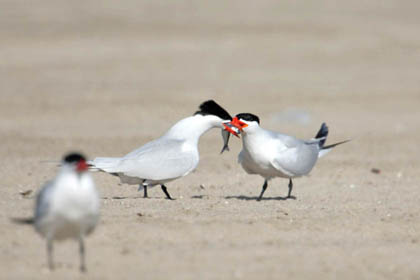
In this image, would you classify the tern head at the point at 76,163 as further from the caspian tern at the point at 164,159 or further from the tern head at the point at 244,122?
the tern head at the point at 244,122

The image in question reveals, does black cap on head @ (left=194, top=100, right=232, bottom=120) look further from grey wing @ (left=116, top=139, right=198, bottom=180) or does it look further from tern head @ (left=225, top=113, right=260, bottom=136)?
grey wing @ (left=116, top=139, right=198, bottom=180)

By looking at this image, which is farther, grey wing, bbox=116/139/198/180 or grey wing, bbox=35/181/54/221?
grey wing, bbox=116/139/198/180

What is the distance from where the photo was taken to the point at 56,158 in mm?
Answer: 11461

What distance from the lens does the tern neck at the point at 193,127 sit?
332 inches

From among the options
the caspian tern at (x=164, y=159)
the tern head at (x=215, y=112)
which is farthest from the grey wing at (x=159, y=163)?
the tern head at (x=215, y=112)

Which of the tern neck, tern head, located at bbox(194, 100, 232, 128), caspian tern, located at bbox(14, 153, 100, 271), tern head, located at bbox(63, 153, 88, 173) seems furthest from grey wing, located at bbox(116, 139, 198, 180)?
tern head, located at bbox(63, 153, 88, 173)

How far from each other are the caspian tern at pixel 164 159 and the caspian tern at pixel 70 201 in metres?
2.89

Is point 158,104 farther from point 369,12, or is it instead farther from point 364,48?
point 369,12

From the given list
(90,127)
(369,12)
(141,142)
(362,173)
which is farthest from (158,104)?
(369,12)

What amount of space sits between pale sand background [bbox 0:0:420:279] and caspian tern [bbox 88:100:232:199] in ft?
0.80

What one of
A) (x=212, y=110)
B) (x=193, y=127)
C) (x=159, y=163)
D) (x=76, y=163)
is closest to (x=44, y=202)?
(x=76, y=163)

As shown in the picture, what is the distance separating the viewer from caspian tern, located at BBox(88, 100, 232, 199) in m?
7.98

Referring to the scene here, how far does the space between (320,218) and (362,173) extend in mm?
3754

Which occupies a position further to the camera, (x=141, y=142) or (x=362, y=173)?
(x=141, y=142)
